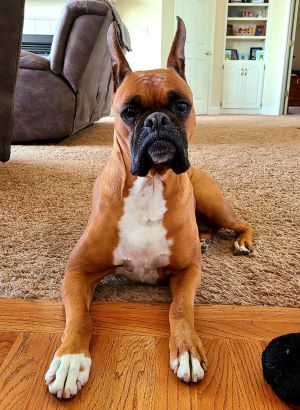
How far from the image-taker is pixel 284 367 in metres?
0.71

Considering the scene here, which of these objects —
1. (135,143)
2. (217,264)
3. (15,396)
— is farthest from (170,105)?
(15,396)

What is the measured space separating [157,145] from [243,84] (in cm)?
644

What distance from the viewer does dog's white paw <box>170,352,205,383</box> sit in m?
0.73

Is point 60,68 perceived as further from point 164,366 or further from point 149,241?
point 164,366

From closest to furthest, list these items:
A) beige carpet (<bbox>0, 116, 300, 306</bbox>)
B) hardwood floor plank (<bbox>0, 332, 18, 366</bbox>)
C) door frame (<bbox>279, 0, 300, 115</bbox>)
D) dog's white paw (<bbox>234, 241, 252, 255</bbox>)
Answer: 1. hardwood floor plank (<bbox>0, 332, 18, 366</bbox>)
2. beige carpet (<bbox>0, 116, 300, 306</bbox>)
3. dog's white paw (<bbox>234, 241, 252, 255</bbox>)
4. door frame (<bbox>279, 0, 300, 115</bbox>)

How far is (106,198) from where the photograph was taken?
1053 millimetres

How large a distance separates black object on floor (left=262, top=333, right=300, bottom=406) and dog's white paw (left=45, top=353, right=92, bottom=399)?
0.31 metres

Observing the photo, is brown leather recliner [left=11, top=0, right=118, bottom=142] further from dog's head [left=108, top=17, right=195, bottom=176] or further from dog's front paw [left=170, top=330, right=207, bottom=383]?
dog's front paw [left=170, top=330, right=207, bottom=383]

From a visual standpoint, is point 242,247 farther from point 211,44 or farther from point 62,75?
point 211,44

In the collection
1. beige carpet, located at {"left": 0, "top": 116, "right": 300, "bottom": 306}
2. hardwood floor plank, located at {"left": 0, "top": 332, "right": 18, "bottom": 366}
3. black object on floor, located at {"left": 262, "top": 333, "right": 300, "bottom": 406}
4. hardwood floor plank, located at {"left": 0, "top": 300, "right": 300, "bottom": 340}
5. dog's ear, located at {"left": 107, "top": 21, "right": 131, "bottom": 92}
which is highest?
dog's ear, located at {"left": 107, "top": 21, "right": 131, "bottom": 92}

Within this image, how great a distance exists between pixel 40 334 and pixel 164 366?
0.89 feet

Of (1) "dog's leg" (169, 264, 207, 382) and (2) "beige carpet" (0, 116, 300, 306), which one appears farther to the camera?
(2) "beige carpet" (0, 116, 300, 306)

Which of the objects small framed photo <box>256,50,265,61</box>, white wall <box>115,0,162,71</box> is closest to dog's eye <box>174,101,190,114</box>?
white wall <box>115,0,162,71</box>

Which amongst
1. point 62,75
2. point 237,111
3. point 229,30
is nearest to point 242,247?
point 62,75
